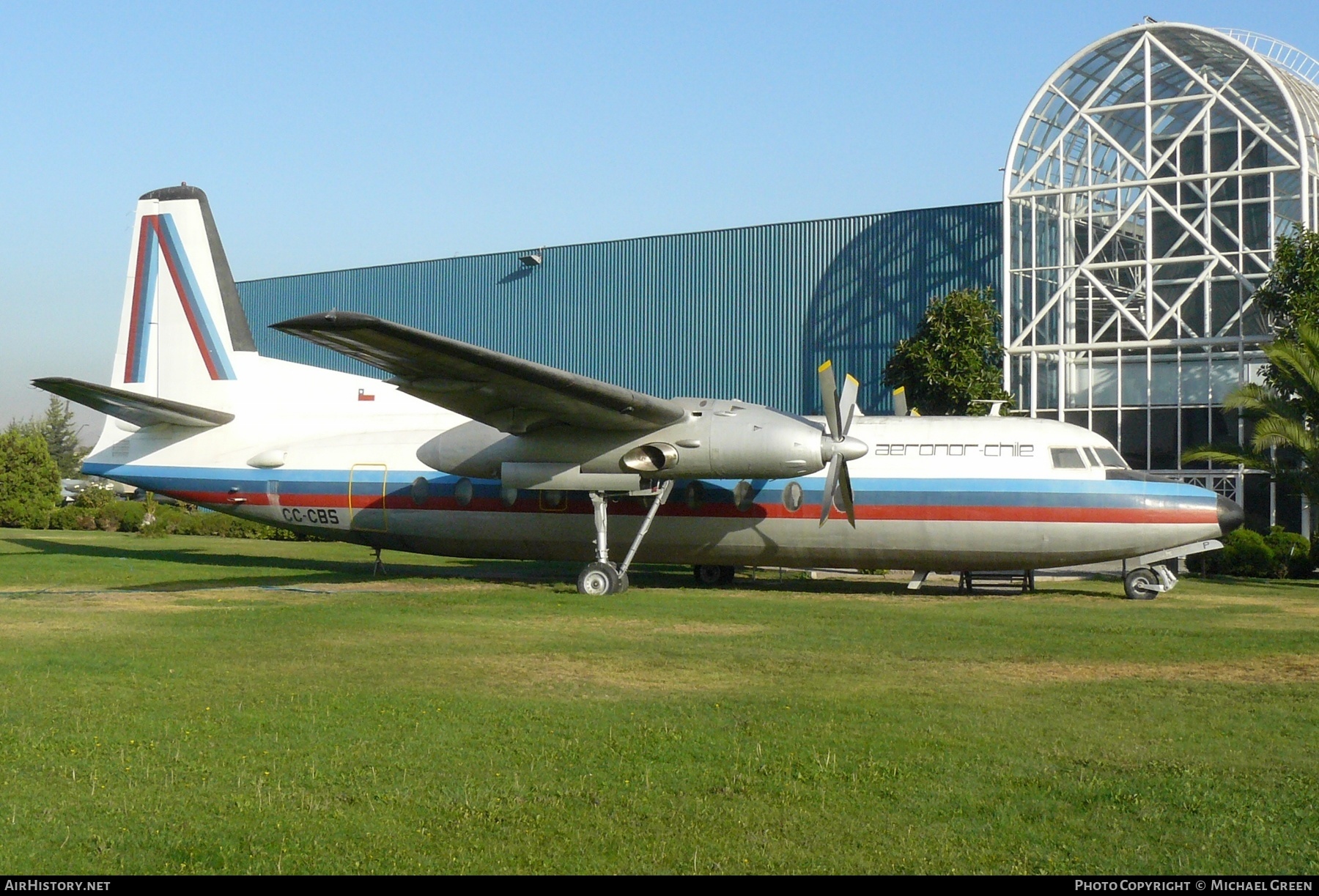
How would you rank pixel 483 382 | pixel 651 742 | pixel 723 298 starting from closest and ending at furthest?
pixel 651 742 → pixel 483 382 → pixel 723 298

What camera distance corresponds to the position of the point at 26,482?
165 ft

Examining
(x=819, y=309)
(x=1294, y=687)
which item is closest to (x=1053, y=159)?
(x=819, y=309)

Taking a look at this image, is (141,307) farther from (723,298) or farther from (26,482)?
(26,482)

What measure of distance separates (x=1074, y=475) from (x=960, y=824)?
1557 cm

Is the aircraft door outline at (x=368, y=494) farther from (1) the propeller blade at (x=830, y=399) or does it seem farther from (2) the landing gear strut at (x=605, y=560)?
(1) the propeller blade at (x=830, y=399)

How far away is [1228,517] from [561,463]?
38.0ft

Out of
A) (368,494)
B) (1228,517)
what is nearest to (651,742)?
(1228,517)

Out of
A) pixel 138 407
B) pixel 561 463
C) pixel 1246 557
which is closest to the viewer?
pixel 561 463

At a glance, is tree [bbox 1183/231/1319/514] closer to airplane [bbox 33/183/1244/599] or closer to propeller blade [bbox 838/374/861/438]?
airplane [bbox 33/183/1244/599]

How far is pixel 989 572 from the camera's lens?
2355 centimetres

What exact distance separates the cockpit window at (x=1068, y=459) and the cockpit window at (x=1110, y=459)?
432 millimetres

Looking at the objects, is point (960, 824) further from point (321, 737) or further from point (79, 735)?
point (79, 735)

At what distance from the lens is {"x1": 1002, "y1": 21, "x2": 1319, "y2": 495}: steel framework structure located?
32344 mm

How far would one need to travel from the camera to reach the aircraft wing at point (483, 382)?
17109 millimetres
